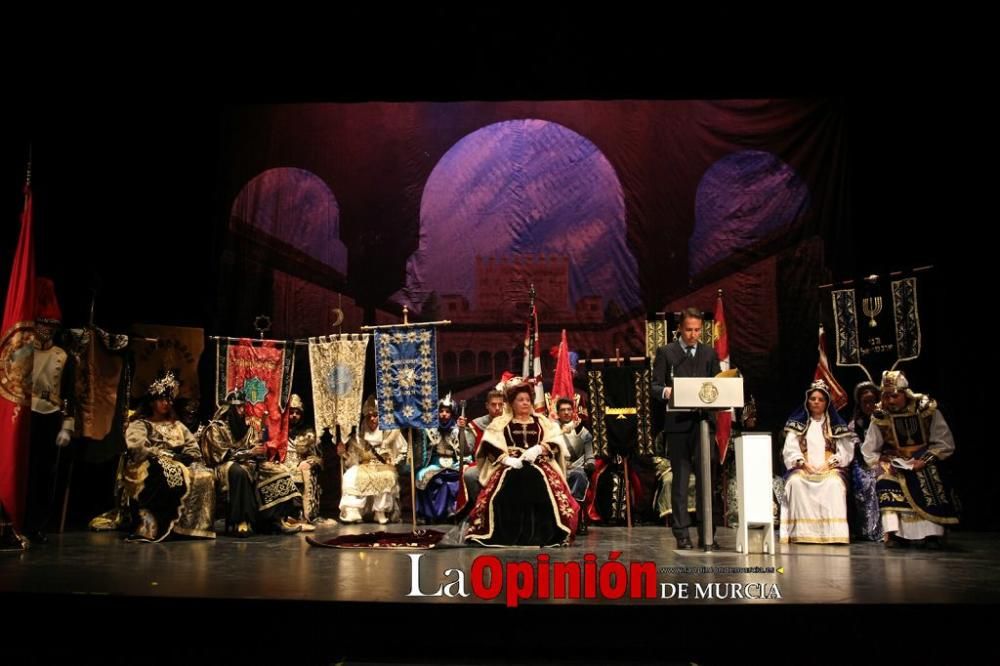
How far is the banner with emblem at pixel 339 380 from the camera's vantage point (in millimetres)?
8969

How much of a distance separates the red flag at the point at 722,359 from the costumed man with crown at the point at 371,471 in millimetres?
3133

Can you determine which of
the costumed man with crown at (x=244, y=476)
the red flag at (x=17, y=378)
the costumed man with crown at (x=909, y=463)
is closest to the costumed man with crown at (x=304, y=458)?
the costumed man with crown at (x=244, y=476)

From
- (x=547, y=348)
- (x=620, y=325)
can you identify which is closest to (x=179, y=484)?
(x=547, y=348)

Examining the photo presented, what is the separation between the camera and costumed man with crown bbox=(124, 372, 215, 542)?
24.0ft

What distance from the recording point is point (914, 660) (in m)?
3.88

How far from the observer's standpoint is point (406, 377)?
8773 mm

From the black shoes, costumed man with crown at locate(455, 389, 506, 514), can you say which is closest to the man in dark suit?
costumed man with crown at locate(455, 389, 506, 514)

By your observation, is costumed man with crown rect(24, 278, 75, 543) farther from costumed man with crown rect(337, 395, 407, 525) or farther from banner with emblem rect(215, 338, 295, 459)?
costumed man with crown rect(337, 395, 407, 525)

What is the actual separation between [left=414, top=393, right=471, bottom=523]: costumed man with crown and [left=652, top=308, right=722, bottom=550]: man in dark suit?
305 centimetres

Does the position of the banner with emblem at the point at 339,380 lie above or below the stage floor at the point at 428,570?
above

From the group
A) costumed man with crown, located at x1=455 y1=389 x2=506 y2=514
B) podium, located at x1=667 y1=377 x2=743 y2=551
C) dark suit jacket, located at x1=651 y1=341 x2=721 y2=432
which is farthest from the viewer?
costumed man with crown, located at x1=455 y1=389 x2=506 y2=514

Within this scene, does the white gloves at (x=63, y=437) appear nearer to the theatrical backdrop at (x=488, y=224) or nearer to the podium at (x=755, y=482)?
the theatrical backdrop at (x=488, y=224)

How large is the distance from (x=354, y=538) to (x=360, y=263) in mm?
3352

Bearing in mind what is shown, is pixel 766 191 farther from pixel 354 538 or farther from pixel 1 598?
pixel 1 598
